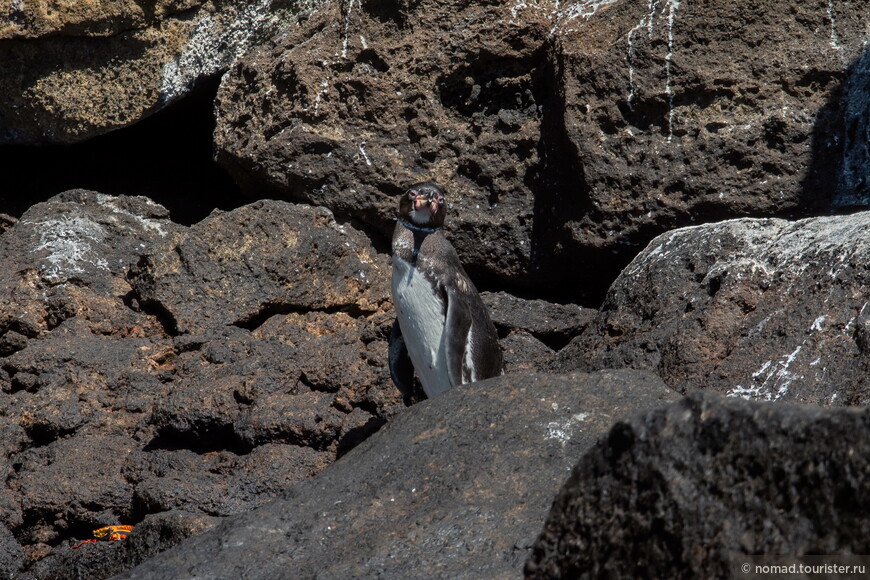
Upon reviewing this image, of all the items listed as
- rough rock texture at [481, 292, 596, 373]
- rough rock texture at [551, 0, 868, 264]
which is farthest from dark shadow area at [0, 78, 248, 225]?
rough rock texture at [551, 0, 868, 264]

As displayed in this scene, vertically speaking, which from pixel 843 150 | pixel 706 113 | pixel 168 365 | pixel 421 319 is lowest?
pixel 168 365

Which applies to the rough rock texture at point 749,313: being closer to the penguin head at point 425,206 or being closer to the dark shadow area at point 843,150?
the dark shadow area at point 843,150

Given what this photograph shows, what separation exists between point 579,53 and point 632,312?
1.71 meters

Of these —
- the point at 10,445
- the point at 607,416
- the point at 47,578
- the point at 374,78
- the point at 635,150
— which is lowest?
the point at 47,578

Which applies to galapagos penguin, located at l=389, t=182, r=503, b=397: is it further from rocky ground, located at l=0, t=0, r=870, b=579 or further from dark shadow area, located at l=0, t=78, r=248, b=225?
dark shadow area, located at l=0, t=78, r=248, b=225

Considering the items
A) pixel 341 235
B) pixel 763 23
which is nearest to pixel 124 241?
pixel 341 235

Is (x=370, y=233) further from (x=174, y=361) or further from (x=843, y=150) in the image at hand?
(x=843, y=150)

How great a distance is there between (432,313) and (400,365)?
1.08ft

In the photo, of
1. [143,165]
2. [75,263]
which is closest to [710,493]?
[75,263]

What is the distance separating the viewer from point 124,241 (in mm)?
6703

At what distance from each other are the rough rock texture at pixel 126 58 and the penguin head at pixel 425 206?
1943 millimetres

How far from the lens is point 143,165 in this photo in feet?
25.4

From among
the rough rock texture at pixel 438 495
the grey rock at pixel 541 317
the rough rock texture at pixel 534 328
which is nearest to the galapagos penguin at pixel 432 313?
the rough rock texture at pixel 534 328

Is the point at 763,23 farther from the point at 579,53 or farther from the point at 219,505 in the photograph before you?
the point at 219,505
